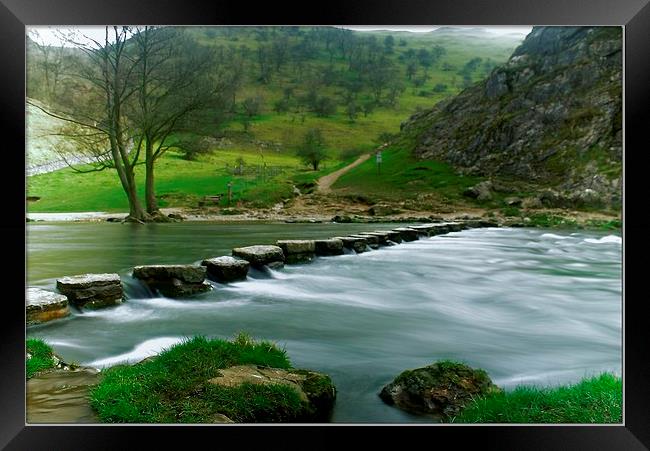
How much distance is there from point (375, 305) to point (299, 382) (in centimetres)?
152

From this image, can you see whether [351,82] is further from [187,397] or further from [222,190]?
[187,397]

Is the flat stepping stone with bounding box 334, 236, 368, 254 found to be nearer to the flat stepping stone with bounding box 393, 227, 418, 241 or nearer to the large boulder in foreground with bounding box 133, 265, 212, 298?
the flat stepping stone with bounding box 393, 227, 418, 241

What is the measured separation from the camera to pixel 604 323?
3102 millimetres

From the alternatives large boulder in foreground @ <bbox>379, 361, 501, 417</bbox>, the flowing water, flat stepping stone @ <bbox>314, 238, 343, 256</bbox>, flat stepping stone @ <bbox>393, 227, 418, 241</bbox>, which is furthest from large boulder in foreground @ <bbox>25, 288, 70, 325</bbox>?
flat stepping stone @ <bbox>393, 227, 418, 241</bbox>

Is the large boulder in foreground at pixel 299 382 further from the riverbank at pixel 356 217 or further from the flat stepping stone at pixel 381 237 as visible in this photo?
the flat stepping stone at pixel 381 237

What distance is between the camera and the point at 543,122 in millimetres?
4441

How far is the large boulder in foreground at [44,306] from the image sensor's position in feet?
8.27

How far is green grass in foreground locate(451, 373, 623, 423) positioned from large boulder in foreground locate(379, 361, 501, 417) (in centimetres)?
5

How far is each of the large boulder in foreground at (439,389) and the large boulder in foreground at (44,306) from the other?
1793 millimetres

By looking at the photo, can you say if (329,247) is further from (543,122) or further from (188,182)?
(543,122)

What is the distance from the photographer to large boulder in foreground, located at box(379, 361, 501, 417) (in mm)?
2102

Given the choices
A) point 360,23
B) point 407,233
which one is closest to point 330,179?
point 407,233

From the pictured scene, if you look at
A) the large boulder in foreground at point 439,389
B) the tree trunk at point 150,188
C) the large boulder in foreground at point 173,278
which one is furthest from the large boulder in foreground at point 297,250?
the large boulder in foreground at point 439,389

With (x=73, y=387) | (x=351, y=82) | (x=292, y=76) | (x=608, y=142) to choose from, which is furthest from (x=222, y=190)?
(x=608, y=142)
